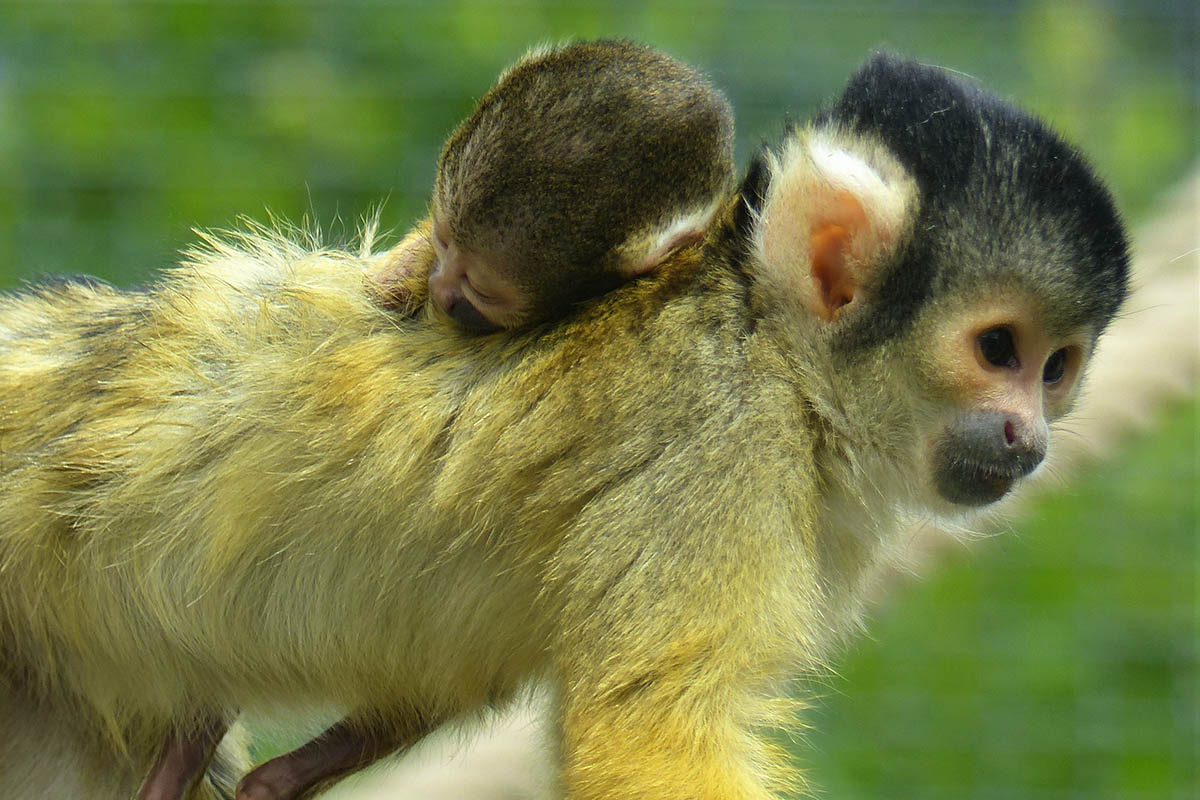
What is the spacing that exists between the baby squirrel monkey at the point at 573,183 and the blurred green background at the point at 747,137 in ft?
10.7

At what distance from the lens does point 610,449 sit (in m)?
2.18

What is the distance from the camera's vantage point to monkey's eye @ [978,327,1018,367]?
2258mm

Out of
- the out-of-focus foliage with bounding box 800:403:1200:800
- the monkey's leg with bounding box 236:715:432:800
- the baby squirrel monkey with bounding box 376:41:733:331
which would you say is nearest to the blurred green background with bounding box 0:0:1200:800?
the out-of-focus foliage with bounding box 800:403:1200:800

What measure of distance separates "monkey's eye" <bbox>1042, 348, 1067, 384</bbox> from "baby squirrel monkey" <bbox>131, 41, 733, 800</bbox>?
0.56 meters

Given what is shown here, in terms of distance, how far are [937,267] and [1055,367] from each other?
0.96ft

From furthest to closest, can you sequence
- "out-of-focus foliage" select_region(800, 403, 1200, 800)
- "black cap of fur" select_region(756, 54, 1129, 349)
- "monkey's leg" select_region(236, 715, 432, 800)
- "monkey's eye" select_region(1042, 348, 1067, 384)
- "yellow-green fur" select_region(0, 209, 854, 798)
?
"out-of-focus foliage" select_region(800, 403, 1200, 800), "monkey's leg" select_region(236, 715, 432, 800), "monkey's eye" select_region(1042, 348, 1067, 384), "black cap of fur" select_region(756, 54, 1129, 349), "yellow-green fur" select_region(0, 209, 854, 798)

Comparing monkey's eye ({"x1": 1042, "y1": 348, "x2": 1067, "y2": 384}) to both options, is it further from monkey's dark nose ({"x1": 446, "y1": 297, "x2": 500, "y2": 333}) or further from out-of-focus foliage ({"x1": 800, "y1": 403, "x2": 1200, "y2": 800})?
out-of-focus foliage ({"x1": 800, "y1": 403, "x2": 1200, "y2": 800})

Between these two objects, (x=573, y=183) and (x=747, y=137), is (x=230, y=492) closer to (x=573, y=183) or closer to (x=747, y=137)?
(x=573, y=183)

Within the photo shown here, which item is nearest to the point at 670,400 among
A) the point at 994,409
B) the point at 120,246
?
the point at 994,409

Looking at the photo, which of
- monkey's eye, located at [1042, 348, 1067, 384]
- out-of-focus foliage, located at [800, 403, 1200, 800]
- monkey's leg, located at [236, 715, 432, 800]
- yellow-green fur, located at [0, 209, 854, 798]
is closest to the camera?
yellow-green fur, located at [0, 209, 854, 798]

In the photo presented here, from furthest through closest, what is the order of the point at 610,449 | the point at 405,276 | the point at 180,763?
the point at 180,763 → the point at 405,276 → the point at 610,449

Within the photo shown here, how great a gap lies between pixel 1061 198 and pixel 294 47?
172 inches

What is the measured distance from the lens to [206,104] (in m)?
5.96

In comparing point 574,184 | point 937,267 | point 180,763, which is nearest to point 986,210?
point 937,267
